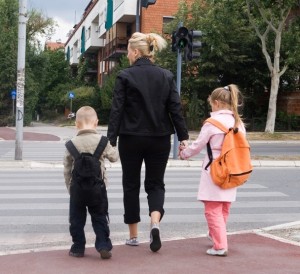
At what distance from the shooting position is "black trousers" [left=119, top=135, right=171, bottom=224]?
5.40 meters

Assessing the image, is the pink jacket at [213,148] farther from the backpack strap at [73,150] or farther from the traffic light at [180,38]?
the traffic light at [180,38]

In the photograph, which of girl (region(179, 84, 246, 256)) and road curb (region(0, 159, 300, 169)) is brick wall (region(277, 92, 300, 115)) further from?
girl (region(179, 84, 246, 256))

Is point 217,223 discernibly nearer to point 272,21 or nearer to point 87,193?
point 87,193

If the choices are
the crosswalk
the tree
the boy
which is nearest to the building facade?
the tree

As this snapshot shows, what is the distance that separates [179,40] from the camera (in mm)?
16391

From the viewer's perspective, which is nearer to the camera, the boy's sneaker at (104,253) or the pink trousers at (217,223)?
the boy's sneaker at (104,253)

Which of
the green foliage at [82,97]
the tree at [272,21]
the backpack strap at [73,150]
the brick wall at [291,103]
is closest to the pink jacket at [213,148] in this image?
the backpack strap at [73,150]

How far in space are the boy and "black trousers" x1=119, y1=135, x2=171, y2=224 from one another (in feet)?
0.54

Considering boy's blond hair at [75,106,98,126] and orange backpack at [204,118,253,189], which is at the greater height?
boy's blond hair at [75,106,98,126]

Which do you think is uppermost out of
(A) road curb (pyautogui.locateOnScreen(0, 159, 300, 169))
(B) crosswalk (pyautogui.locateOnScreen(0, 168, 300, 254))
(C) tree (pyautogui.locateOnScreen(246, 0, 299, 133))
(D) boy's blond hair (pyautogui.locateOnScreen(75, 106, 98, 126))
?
(C) tree (pyautogui.locateOnScreen(246, 0, 299, 133))

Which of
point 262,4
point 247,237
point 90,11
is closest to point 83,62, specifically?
point 90,11

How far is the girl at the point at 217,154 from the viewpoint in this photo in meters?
5.45

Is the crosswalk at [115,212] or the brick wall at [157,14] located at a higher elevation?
the brick wall at [157,14]

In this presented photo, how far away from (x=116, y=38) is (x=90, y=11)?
59.2 feet
